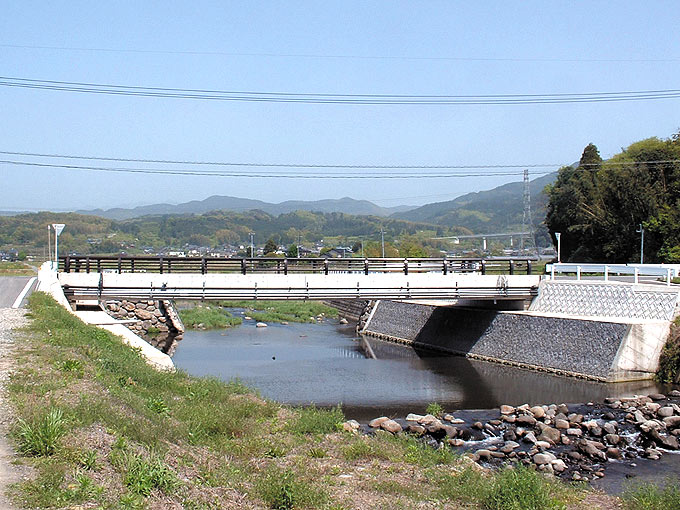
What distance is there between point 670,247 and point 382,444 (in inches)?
1568

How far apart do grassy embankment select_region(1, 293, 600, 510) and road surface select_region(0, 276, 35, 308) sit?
27.2 feet

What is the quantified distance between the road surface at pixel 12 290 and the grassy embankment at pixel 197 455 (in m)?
8.28

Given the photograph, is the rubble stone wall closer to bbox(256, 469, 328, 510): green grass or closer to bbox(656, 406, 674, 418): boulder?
bbox(656, 406, 674, 418): boulder

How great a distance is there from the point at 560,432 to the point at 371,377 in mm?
9835

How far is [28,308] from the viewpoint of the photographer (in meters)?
21.2

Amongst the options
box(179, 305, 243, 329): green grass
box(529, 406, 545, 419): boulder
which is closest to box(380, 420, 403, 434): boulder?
box(529, 406, 545, 419): boulder

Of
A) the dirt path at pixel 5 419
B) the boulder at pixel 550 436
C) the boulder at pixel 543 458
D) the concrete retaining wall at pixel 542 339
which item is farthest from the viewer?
the concrete retaining wall at pixel 542 339

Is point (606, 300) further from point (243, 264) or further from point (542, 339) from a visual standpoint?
point (243, 264)

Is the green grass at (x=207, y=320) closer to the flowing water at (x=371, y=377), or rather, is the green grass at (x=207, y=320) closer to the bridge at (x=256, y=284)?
the flowing water at (x=371, y=377)

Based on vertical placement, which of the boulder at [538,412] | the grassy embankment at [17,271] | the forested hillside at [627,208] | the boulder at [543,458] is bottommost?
the boulder at [538,412]

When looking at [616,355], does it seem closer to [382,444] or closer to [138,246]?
[382,444]

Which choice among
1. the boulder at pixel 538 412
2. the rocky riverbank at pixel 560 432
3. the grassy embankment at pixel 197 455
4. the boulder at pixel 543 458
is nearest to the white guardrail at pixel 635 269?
the rocky riverbank at pixel 560 432

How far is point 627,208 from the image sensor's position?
51.8m

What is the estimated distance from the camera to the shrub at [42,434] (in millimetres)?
7867
